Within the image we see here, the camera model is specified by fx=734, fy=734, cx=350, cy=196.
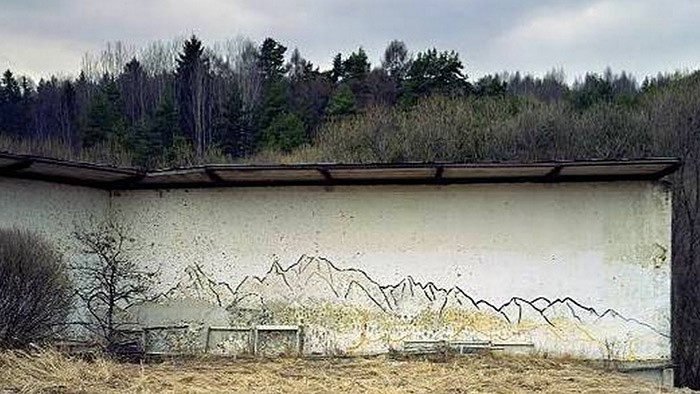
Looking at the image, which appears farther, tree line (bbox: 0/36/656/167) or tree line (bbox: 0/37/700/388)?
tree line (bbox: 0/36/656/167)

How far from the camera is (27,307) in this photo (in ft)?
30.0

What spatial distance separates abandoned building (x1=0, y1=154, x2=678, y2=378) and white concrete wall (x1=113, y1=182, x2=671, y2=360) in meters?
0.02

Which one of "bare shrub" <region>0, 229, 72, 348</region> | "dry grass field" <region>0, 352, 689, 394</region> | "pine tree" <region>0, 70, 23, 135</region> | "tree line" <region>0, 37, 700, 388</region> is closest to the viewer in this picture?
"dry grass field" <region>0, 352, 689, 394</region>

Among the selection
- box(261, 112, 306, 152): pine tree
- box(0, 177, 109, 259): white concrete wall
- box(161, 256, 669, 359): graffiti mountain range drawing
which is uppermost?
box(261, 112, 306, 152): pine tree

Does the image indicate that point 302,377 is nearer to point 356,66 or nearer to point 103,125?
point 103,125

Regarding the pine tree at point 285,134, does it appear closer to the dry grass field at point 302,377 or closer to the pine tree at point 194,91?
the pine tree at point 194,91

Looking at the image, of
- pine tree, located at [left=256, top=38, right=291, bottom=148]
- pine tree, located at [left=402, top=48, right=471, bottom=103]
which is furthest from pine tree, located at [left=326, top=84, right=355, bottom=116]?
pine tree, located at [left=256, top=38, right=291, bottom=148]

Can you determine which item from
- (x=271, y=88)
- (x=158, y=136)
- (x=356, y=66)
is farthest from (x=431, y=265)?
(x=356, y=66)

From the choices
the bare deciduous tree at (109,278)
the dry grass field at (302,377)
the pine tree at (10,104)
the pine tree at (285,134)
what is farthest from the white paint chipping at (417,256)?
the pine tree at (10,104)

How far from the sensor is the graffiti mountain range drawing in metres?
11.0

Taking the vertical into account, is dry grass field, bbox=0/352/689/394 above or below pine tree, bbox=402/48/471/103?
below

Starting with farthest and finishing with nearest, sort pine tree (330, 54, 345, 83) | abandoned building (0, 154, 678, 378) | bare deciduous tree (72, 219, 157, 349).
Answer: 1. pine tree (330, 54, 345, 83)
2. bare deciduous tree (72, 219, 157, 349)
3. abandoned building (0, 154, 678, 378)

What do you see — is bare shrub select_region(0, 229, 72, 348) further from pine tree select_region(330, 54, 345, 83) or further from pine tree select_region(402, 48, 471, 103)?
pine tree select_region(330, 54, 345, 83)

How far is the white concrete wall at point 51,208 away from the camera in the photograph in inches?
418
